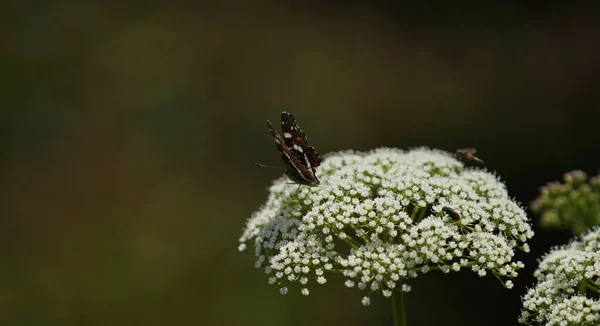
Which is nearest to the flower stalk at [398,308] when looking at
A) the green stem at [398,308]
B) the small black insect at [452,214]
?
the green stem at [398,308]

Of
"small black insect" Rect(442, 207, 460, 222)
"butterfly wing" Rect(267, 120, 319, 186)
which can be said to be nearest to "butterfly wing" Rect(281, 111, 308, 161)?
"butterfly wing" Rect(267, 120, 319, 186)

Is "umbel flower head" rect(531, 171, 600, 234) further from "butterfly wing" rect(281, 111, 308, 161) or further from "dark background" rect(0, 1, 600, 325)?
"dark background" rect(0, 1, 600, 325)

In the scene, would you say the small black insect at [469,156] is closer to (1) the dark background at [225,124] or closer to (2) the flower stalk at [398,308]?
(2) the flower stalk at [398,308]

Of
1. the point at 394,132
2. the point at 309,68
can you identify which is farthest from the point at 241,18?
the point at 394,132

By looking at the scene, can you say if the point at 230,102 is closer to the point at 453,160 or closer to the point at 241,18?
the point at 241,18

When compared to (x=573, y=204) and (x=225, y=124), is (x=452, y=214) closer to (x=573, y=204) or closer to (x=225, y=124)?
(x=573, y=204)
